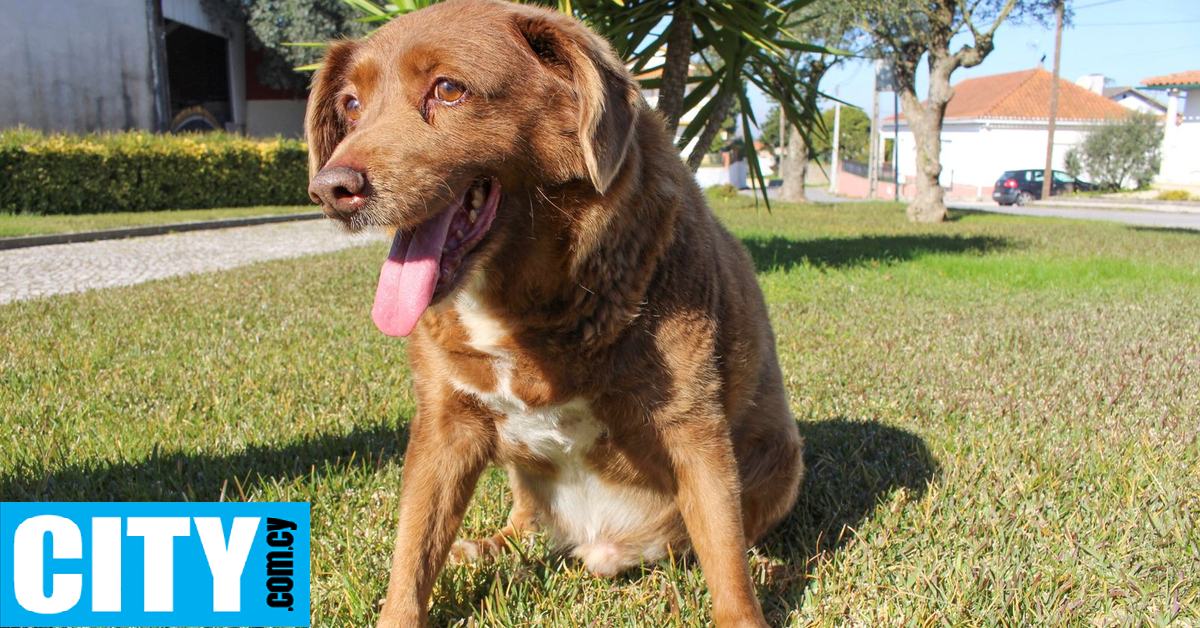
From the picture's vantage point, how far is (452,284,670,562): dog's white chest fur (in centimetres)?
212

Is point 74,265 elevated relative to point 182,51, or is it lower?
lower

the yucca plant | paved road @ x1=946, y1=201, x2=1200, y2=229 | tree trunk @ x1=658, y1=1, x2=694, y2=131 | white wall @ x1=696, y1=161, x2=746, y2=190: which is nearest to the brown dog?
the yucca plant

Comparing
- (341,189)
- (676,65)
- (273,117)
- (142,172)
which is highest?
(273,117)

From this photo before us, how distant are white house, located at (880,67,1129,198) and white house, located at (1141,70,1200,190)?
13.0 feet

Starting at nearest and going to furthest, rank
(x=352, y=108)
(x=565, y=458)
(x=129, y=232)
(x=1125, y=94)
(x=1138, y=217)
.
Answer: (x=352, y=108) < (x=565, y=458) < (x=129, y=232) < (x=1138, y=217) < (x=1125, y=94)

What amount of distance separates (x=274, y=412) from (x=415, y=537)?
2.05m

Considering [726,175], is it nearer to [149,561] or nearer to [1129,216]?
[1129,216]

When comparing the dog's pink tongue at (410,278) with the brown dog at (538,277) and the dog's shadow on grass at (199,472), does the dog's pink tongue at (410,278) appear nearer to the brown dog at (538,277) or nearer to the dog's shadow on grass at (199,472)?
the brown dog at (538,277)

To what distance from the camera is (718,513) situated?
2143mm

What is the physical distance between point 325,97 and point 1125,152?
156ft

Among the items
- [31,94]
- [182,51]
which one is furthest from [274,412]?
[182,51]

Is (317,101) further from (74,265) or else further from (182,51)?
(182,51)

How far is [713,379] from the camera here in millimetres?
2180

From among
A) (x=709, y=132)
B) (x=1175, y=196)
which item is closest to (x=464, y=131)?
(x=709, y=132)
